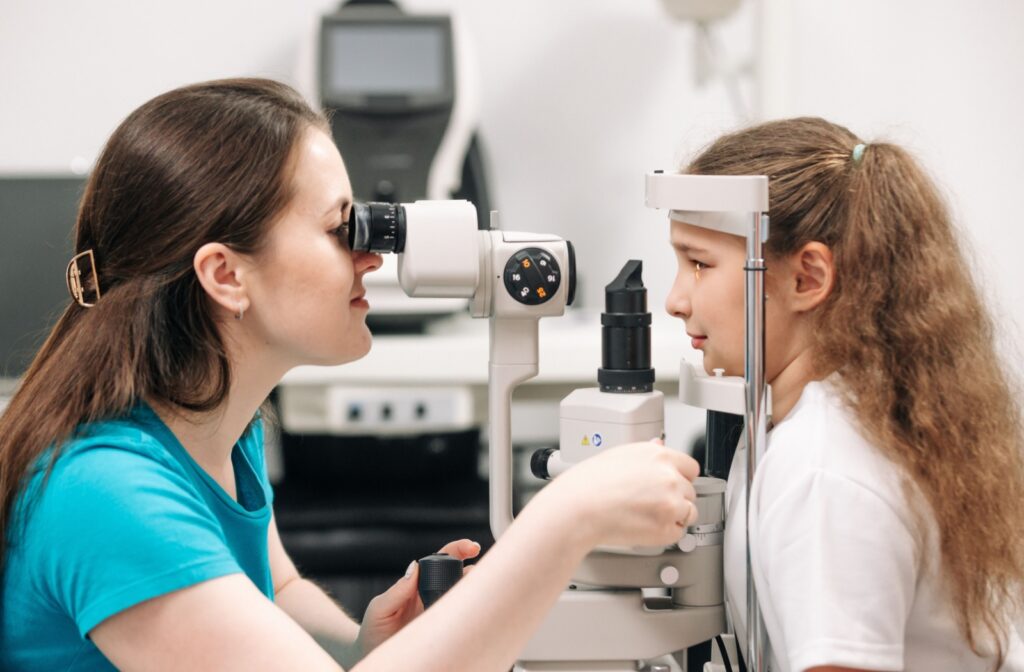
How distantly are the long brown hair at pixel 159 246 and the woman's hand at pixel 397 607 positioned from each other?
28cm

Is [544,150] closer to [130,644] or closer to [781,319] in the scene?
[781,319]

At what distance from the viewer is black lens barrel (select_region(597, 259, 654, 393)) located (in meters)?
1.00

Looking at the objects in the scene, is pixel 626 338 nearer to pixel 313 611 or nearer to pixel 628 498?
Result: pixel 628 498

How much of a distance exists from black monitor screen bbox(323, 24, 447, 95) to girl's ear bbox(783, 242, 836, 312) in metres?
1.51

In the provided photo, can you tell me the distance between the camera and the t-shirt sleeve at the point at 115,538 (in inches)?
35.3

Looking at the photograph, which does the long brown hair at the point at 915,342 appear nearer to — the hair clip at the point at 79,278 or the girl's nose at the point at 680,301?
the girl's nose at the point at 680,301

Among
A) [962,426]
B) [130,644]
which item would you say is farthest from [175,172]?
[962,426]

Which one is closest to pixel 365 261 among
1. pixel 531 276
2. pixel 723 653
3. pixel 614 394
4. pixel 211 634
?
pixel 531 276

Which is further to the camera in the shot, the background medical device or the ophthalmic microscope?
the background medical device

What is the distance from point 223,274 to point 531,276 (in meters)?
0.28

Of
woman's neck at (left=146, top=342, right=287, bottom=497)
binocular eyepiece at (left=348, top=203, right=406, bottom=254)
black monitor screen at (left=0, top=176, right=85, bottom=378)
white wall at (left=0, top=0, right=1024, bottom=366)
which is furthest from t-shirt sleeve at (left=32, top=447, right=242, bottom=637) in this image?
white wall at (left=0, top=0, right=1024, bottom=366)

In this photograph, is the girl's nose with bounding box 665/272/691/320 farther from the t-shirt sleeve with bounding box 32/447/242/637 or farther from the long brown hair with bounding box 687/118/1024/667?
the t-shirt sleeve with bounding box 32/447/242/637

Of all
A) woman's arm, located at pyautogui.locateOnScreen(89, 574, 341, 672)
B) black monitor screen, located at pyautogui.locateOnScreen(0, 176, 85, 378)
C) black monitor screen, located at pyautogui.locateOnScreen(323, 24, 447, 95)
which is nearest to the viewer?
woman's arm, located at pyautogui.locateOnScreen(89, 574, 341, 672)

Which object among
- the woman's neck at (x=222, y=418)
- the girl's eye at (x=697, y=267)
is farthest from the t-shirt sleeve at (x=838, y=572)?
the woman's neck at (x=222, y=418)
